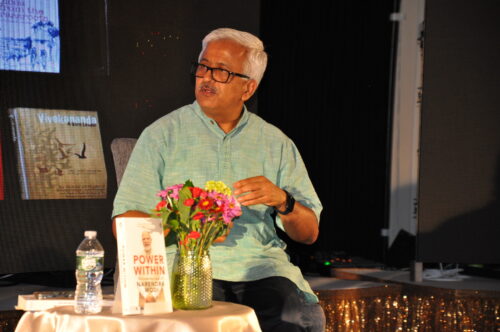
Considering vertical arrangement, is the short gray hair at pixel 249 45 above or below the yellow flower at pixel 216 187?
above

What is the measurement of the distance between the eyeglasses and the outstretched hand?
58 centimetres

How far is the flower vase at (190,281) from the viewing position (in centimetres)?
205

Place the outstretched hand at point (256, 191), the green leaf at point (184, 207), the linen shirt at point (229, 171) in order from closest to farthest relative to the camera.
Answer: the green leaf at point (184, 207) → the outstretched hand at point (256, 191) → the linen shirt at point (229, 171)

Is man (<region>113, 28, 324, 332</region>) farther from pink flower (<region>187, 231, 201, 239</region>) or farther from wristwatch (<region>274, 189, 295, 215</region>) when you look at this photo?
pink flower (<region>187, 231, 201, 239</region>)

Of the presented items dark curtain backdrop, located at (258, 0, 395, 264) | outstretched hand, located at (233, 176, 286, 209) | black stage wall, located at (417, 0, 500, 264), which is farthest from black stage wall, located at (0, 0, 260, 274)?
outstretched hand, located at (233, 176, 286, 209)

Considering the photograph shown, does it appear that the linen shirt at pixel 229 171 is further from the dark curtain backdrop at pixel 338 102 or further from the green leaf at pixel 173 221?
the dark curtain backdrop at pixel 338 102

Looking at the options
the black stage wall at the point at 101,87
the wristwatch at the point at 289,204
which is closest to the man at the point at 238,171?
the wristwatch at the point at 289,204

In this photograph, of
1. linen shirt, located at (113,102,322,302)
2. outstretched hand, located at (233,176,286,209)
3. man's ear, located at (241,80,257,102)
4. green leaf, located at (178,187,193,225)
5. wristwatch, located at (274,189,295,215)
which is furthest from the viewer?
man's ear, located at (241,80,257,102)

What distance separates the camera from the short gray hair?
9.05 ft

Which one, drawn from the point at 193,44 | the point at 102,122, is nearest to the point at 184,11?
the point at 193,44

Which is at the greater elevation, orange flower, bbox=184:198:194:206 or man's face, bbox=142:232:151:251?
orange flower, bbox=184:198:194:206

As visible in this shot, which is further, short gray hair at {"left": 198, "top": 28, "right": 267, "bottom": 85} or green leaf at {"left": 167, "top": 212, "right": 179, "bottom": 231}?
short gray hair at {"left": 198, "top": 28, "right": 267, "bottom": 85}

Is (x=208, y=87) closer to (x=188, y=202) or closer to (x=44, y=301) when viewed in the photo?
(x=188, y=202)

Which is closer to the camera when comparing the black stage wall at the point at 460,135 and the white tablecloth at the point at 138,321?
the white tablecloth at the point at 138,321
